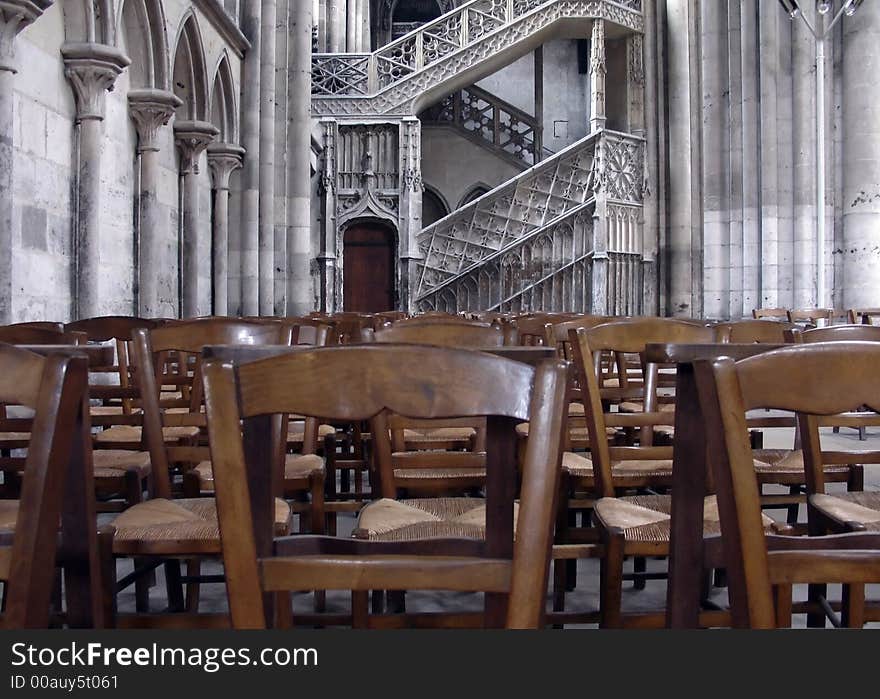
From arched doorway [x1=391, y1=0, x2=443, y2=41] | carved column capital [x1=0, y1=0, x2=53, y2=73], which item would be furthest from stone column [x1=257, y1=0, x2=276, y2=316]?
arched doorway [x1=391, y1=0, x2=443, y2=41]

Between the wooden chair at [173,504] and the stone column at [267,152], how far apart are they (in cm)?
1009

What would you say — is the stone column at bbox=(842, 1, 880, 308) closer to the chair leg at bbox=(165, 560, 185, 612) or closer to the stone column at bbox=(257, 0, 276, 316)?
the stone column at bbox=(257, 0, 276, 316)

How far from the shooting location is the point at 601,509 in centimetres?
307

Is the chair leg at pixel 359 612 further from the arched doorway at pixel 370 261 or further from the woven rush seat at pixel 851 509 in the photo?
the arched doorway at pixel 370 261

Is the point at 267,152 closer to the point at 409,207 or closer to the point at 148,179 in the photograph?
the point at 148,179

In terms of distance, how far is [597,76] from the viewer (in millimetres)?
22672

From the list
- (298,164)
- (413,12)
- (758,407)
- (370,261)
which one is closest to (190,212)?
(298,164)

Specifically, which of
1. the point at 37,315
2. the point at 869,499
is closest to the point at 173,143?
the point at 37,315

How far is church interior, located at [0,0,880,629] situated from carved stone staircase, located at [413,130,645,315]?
70mm

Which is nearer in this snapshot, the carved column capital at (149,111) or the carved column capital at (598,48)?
the carved column capital at (149,111)

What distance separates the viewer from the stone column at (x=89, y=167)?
7.94m

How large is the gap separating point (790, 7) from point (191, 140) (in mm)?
9584

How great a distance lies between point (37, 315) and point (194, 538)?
5396 mm

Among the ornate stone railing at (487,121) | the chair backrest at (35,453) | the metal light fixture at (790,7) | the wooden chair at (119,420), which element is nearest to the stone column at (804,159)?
the metal light fixture at (790,7)
